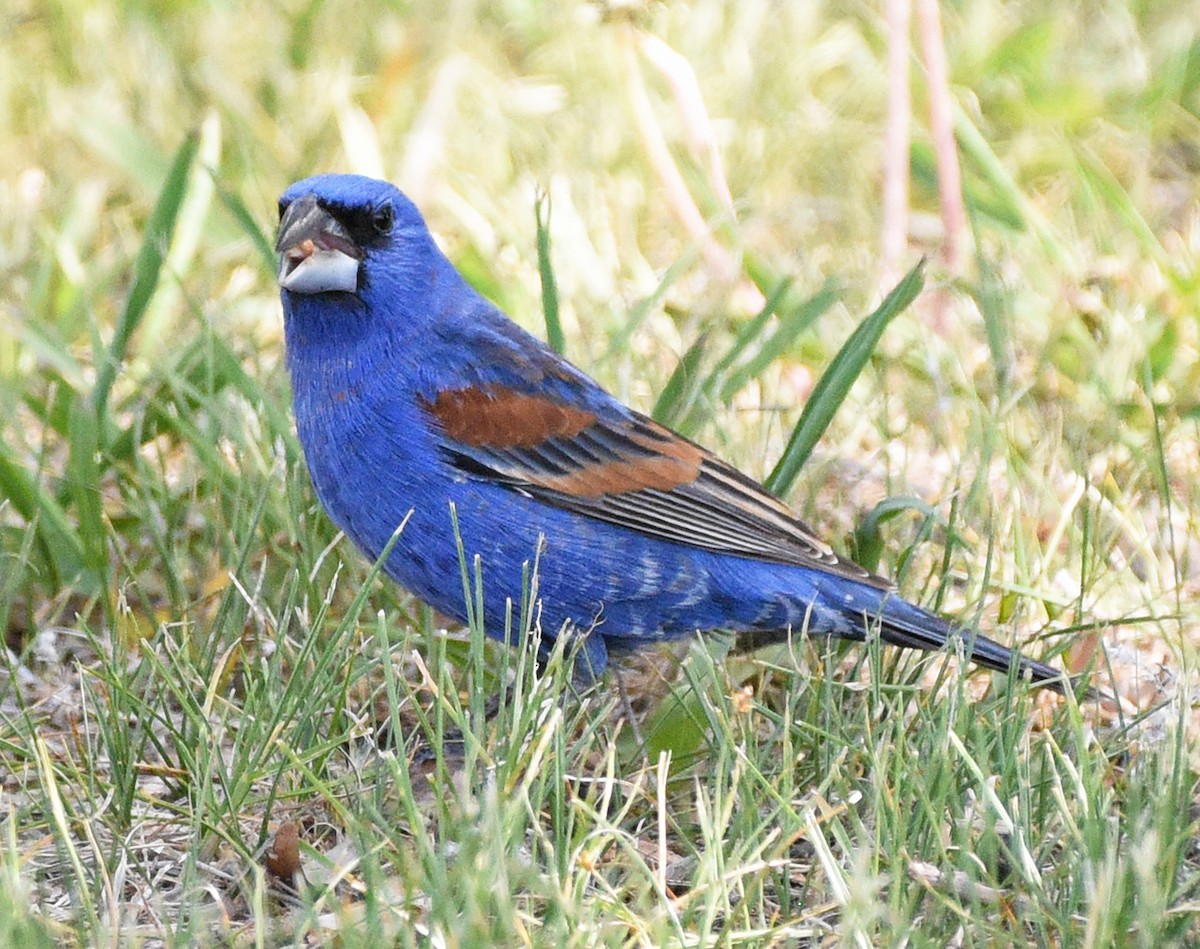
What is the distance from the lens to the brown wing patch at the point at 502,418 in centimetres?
305

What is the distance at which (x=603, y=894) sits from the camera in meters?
2.24

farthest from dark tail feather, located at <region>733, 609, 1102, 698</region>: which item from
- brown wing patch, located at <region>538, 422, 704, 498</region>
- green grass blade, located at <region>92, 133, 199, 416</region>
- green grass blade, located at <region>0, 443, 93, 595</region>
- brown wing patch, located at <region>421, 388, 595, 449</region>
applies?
green grass blade, located at <region>92, 133, 199, 416</region>

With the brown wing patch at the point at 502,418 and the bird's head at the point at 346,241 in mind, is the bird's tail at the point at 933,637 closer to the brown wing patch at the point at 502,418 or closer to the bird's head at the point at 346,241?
the brown wing patch at the point at 502,418

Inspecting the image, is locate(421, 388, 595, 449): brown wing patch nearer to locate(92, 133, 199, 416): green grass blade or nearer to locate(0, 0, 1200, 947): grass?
locate(0, 0, 1200, 947): grass

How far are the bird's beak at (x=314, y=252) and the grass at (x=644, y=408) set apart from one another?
419 mm

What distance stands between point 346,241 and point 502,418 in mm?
398

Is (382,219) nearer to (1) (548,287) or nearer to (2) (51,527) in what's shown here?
(1) (548,287)

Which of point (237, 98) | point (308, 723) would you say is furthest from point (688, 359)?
point (237, 98)

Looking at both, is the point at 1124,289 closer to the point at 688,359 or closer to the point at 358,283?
the point at 688,359

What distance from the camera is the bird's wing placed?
3068 mm

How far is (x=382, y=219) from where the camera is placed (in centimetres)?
317

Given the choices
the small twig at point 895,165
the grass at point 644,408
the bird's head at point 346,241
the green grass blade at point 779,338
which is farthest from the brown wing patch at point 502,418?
the small twig at point 895,165

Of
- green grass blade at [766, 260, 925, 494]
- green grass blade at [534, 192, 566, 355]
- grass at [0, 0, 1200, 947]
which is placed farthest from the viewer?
green grass blade at [534, 192, 566, 355]

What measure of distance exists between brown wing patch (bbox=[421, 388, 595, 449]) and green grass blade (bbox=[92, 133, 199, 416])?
78 centimetres
